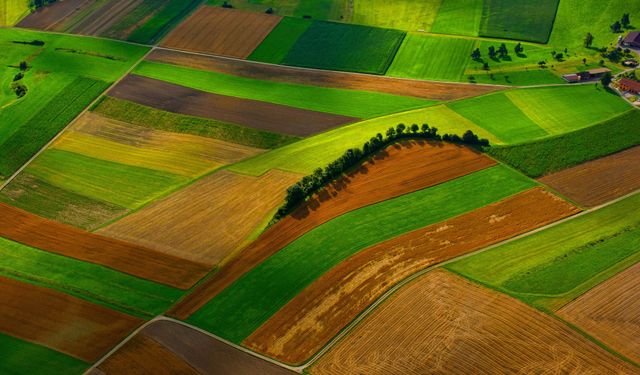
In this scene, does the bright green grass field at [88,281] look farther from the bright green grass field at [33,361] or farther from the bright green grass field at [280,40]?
the bright green grass field at [280,40]

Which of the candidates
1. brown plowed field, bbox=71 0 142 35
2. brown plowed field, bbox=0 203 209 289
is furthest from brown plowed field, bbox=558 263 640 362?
brown plowed field, bbox=71 0 142 35

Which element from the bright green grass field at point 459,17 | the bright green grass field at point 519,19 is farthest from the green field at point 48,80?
the bright green grass field at point 519,19

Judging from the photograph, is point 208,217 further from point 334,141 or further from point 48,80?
point 48,80

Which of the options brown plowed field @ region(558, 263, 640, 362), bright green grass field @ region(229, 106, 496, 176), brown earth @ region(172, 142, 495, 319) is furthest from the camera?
bright green grass field @ region(229, 106, 496, 176)

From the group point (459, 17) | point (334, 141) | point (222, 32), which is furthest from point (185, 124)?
point (459, 17)

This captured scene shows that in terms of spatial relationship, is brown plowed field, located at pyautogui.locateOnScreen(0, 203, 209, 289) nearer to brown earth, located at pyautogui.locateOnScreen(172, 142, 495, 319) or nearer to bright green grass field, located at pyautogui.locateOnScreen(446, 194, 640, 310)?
brown earth, located at pyautogui.locateOnScreen(172, 142, 495, 319)

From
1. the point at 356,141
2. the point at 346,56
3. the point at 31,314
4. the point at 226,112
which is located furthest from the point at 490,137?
the point at 31,314

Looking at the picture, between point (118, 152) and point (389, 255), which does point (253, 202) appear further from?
point (118, 152)
